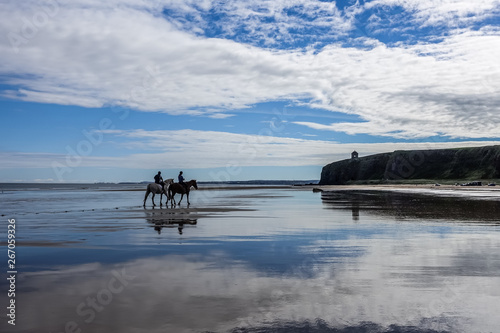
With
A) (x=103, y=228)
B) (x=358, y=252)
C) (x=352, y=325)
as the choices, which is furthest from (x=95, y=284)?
(x=103, y=228)

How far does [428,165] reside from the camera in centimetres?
18100

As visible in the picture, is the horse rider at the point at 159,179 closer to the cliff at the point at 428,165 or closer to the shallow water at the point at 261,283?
the shallow water at the point at 261,283

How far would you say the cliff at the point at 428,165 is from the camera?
15500 cm

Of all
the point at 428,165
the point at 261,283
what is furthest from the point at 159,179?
the point at 428,165

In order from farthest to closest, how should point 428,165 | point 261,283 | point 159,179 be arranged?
point 428,165 < point 159,179 < point 261,283

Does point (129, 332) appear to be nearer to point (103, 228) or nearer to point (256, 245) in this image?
point (256, 245)

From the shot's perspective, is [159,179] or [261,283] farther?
[159,179]

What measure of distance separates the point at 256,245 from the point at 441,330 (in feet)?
27.6

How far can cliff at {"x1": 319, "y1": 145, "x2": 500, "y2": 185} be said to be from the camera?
6102 inches

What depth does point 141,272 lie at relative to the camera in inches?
380

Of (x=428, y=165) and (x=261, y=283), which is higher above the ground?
(x=428, y=165)

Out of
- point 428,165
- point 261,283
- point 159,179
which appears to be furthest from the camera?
point 428,165

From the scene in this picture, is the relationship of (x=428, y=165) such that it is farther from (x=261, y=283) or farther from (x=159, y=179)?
(x=261, y=283)

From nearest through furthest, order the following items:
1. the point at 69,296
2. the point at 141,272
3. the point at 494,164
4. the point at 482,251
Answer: the point at 69,296, the point at 141,272, the point at 482,251, the point at 494,164
